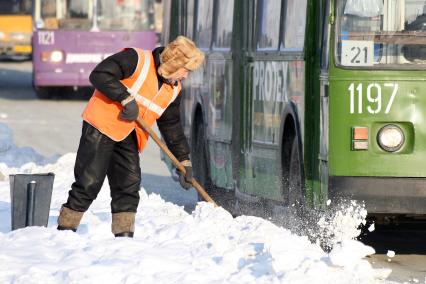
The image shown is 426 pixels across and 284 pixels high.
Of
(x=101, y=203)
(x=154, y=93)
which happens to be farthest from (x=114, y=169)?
(x=101, y=203)

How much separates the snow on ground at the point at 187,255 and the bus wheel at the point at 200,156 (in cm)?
457

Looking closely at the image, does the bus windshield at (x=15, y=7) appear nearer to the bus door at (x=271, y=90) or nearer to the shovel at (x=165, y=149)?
the bus door at (x=271, y=90)

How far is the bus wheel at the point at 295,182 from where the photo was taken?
10.6 meters

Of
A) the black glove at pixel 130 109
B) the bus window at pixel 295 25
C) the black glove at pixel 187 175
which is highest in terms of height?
the bus window at pixel 295 25

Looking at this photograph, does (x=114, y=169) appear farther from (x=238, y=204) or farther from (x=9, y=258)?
(x=238, y=204)

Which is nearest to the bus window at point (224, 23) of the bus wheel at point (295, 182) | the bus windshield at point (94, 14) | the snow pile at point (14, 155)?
the bus wheel at point (295, 182)

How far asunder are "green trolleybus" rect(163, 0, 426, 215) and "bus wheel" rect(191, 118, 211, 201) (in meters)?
2.04

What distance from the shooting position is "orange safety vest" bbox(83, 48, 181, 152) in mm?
8844

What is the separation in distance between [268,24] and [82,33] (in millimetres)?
17961

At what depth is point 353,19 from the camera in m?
9.77

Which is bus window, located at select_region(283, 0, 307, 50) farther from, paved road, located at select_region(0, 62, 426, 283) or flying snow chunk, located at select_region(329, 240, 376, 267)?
flying snow chunk, located at select_region(329, 240, 376, 267)

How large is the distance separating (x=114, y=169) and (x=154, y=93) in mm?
569

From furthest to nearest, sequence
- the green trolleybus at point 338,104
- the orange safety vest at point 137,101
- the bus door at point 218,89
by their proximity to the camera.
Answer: the bus door at point 218,89, the green trolleybus at point 338,104, the orange safety vest at point 137,101

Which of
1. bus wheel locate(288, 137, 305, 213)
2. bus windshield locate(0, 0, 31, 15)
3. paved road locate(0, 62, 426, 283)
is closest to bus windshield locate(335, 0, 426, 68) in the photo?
bus wheel locate(288, 137, 305, 213)
